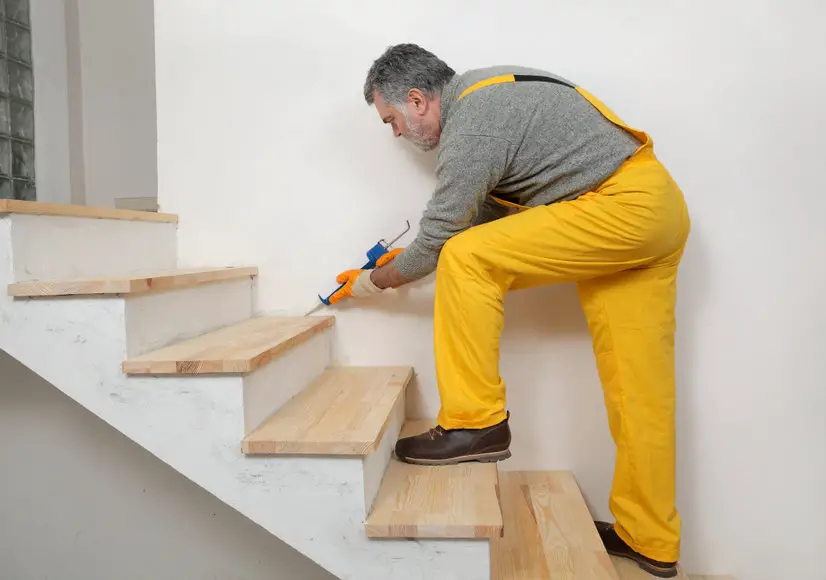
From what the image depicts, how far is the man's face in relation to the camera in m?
1.58

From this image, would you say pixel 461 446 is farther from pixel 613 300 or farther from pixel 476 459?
pixel 613 300

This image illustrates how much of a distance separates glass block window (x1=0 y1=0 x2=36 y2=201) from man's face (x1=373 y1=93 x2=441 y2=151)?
4.58 ft

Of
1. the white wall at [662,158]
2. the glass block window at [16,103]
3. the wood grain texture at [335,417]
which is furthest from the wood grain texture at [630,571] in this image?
the glass block window at [16,103]

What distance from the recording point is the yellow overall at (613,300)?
1406mm

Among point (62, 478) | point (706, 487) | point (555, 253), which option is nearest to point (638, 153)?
point (555, 253)

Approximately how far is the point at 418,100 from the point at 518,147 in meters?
0.30

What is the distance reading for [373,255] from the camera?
1846mm

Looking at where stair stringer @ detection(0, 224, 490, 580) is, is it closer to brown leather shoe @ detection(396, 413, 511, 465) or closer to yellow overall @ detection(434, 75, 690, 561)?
brown leather shoe @ detection(396, 413, 511, 465)

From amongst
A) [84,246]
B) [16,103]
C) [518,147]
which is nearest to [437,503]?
[518,147]

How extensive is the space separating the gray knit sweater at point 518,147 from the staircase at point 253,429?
52 centimetres

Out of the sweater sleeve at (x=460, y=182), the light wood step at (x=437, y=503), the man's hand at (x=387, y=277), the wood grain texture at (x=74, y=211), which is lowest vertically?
the light wood step at (x=437, y=503)

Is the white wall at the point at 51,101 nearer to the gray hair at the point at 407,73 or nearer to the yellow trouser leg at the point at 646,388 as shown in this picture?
the gray hair at the point at 407,73

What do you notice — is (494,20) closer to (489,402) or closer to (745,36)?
(745,36)

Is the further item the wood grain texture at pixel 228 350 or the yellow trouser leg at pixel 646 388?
the yellow trouser leg at pixel 646 388
